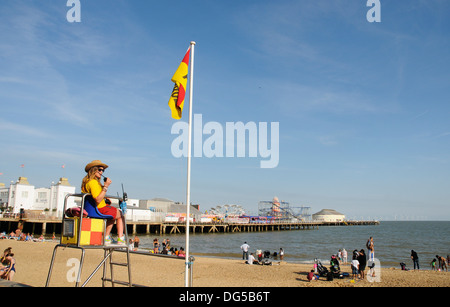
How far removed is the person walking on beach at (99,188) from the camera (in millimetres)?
4457

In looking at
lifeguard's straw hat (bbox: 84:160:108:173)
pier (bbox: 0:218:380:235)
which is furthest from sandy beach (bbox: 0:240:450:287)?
pier (bbox: 0:218:380:235)

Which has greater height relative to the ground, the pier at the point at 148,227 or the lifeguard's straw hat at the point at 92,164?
the lifeguard's straw hat at the point at 92,164

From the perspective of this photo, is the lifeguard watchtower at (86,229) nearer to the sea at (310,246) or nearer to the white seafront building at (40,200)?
the sea at (310,246)

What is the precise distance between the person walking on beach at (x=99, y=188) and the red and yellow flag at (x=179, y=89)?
3.29 meters

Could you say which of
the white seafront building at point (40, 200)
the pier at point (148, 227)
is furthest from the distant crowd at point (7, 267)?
the white seafront building at point (40, 200)

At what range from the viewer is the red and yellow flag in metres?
7.77

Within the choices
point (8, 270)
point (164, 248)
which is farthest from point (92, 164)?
point (164, 248)

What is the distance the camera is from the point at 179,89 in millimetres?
7840

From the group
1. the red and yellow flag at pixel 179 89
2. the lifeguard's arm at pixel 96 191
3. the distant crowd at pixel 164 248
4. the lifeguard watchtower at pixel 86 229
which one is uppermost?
the red and yellow flag at pixel 179 89
